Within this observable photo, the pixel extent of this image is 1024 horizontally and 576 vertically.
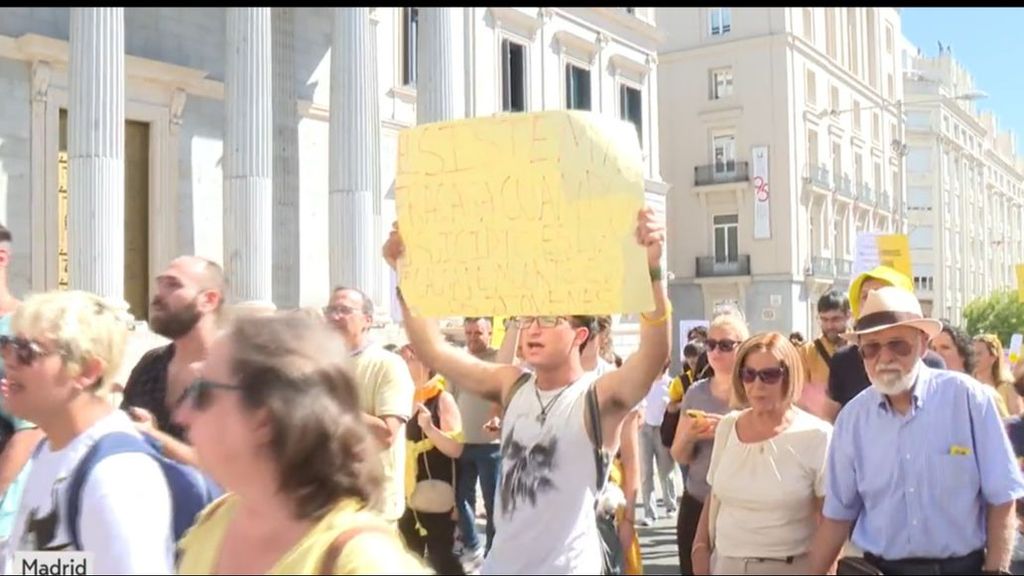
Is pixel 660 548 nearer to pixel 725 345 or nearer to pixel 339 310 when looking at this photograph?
pixel 725 345

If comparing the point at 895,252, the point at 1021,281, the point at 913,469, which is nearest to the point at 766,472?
the point at 913,469

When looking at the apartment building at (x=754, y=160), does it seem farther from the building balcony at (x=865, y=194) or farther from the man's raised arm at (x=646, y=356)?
the man's raised arm at (x=646, y=356)

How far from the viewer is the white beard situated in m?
4.05

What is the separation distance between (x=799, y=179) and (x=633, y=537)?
4264 centimetres

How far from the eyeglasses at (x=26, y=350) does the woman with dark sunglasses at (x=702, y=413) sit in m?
3.44

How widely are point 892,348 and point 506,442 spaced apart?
1521mm

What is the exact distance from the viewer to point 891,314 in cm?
419

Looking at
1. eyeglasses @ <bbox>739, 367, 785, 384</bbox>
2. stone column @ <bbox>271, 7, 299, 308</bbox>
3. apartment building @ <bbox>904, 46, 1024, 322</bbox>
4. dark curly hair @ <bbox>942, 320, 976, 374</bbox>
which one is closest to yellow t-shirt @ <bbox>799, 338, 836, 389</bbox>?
dark curly hair @ <bbox>942, 320, 976, 374</bbox>

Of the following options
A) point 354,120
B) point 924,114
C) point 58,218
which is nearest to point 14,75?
point 58,218

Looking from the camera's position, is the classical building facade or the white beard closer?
the white beard

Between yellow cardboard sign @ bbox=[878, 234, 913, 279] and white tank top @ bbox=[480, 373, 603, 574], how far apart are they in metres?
7.98

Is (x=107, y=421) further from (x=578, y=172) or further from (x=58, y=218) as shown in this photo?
(x=58, y=218)

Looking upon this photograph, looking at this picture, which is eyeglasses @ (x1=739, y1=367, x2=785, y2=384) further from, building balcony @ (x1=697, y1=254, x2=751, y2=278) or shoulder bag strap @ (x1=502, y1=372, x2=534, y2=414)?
building balcony @ (x1=697, y1=254, x2=751, y2=278)

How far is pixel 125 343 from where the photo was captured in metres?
3.11
